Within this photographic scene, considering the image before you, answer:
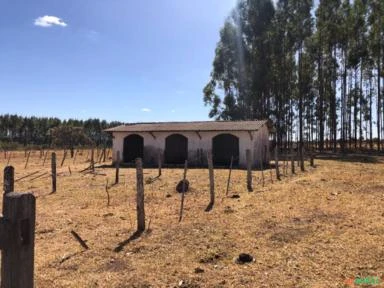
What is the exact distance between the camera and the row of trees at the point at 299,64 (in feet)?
133

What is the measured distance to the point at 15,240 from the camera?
232 centimetres

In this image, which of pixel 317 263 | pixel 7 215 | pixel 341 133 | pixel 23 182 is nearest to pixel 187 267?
pixel 317 263

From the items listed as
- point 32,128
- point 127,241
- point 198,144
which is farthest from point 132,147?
point 32,128

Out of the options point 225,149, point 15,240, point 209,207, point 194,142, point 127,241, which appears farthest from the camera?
point 194,142

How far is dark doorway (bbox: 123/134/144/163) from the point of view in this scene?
104ft

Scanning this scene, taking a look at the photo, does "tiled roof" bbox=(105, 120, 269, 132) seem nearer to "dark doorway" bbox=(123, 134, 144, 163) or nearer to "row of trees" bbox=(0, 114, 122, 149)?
"dark doorway" bbox=(123, 134, 144, 163)

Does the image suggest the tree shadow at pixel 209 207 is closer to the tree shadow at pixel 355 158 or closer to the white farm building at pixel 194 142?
the white farm building at pixel 194 142

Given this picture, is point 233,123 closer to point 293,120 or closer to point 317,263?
point 293,120

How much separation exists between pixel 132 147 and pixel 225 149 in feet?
25.0

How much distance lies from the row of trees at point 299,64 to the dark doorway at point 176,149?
15979mm

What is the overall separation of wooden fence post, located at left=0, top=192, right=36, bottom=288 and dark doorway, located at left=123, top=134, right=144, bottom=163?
96.4ft

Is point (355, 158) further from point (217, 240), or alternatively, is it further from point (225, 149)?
point (217, 240)

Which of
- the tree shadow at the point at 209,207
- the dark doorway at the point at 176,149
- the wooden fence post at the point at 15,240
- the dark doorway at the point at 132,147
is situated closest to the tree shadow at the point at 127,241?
the tree shadow at the point at 209,207

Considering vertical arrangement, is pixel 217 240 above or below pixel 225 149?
below
